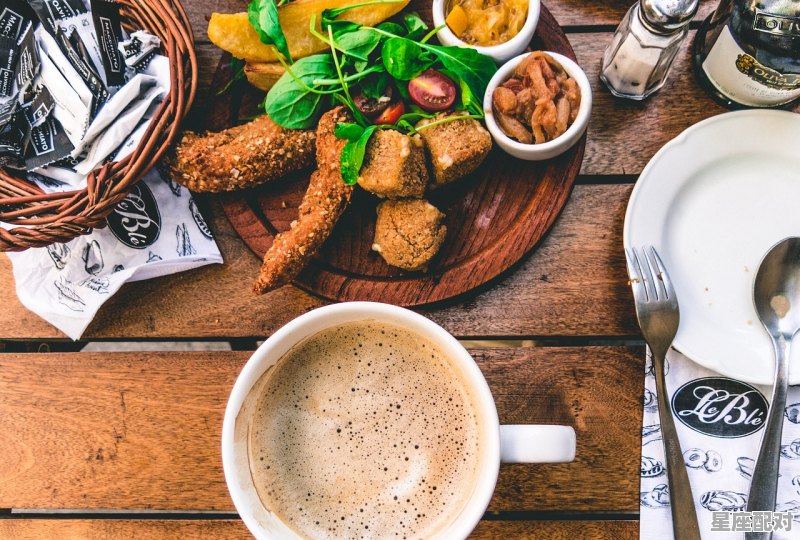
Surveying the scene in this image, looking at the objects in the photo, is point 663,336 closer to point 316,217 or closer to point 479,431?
point 479,431

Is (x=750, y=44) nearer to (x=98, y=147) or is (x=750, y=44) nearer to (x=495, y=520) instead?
(x=495, y=520)

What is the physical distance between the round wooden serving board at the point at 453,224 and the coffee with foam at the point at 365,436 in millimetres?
177

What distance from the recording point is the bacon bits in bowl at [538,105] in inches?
44.4

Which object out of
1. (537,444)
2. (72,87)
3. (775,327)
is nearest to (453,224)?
(537,444)

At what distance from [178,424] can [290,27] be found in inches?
31.9

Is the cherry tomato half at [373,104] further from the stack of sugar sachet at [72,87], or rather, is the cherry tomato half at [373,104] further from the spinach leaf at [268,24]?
the stack of sugar sachet at [72,87]

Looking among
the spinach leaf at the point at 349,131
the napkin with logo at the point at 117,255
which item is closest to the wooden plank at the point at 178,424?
the napkin with logo at the point at 117,255

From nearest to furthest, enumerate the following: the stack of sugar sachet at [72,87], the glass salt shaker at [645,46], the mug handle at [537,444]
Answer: the mug handle at [537,444], the glass salt shaker at [645,46], the stack of sugar sachet at [72,87]

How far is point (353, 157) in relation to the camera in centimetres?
112

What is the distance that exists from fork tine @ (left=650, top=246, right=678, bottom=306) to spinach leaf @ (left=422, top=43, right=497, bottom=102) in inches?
17.7

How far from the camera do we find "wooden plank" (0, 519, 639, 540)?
118 centimetres

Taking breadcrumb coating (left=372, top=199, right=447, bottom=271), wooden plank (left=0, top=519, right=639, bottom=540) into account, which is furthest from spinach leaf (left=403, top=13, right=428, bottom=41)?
wooden plank (left=0, top=519, right=639, bottom=540)

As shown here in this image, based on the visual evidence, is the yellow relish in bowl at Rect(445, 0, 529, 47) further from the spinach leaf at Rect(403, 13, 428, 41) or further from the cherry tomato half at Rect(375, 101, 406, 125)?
the cherry tomato half at Rect(375, 101, 406, 125)

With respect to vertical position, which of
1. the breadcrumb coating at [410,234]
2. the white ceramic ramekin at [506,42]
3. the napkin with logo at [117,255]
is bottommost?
the napkin with logo at [117,255]
